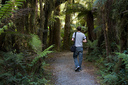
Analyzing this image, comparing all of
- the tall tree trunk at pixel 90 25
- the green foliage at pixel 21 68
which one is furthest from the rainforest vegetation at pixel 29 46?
the tall tree trunk at pixel 90 25

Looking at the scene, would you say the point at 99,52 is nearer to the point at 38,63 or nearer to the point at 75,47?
the point at 75,47

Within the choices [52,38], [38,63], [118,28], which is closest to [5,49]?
[38,63]

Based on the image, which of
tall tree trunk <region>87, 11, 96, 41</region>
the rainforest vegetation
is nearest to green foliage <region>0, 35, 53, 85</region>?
the rainforest vegetation

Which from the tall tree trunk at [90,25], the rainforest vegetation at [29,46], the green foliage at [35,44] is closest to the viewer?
Answer: the rainforest vegetation at [29,46]

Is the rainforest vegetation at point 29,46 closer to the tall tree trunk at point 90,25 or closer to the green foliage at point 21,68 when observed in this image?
the green foliage at point 21,68

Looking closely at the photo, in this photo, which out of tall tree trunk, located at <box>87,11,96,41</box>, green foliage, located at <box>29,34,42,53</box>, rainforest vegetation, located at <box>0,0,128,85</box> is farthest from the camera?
tall tree trunk, located at <box>87,11,96,41</box>

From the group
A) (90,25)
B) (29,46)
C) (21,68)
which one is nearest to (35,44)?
(29,46)

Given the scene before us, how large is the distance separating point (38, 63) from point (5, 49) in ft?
3.93

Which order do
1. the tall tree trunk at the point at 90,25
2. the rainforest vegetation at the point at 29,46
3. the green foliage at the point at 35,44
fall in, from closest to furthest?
the rainforest vegetation at the point at 29,46 < the green foliage at the point at 35,44 < the tall tree trunk at the point at 90,25

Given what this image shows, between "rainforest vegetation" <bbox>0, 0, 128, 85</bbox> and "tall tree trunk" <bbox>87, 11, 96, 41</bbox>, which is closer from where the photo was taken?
"rainforest vegetation" <bbox>0, 0, 128, 85</bbox>

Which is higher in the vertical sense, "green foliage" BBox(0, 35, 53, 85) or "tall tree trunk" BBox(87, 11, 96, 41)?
"tall tree trunk" BBox(87, 11, 96, 41)

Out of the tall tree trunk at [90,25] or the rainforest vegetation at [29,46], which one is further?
the tall tree trunk at [90,25]

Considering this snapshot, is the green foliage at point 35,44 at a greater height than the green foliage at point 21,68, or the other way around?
the green foliage at point 35,44

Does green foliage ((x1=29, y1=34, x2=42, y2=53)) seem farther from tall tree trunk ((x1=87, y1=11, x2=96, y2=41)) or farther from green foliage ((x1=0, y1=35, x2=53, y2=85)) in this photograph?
tall tree trunk ((x1=87, y1=11, x2=96, y2=41))
